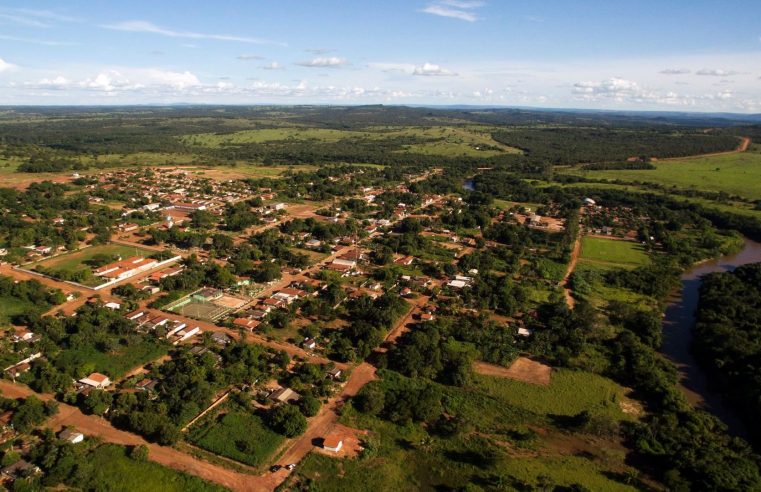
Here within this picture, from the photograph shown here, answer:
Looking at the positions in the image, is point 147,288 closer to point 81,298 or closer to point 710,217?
point 81,298

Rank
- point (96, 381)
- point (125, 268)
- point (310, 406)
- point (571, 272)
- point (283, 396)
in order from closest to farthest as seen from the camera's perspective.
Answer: point (310, 406) → point (283, 396) → point (96, 381) → point (125, 268) → point (571, 272)

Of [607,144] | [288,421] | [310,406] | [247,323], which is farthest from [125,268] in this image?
[607,144]

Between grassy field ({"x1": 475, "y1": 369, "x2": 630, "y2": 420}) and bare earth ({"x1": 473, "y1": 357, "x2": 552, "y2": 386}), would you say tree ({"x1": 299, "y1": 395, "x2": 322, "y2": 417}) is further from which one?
bare earth ({"x1": 473, "y1": 357, "x2": 552, "y2": 386})

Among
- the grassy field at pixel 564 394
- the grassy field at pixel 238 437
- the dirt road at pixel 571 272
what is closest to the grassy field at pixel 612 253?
the dirt road at pixel 571 272

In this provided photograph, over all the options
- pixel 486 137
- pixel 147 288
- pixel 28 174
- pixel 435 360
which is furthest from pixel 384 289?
pixel 486 137

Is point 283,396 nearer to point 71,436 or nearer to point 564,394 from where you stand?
point 71,436

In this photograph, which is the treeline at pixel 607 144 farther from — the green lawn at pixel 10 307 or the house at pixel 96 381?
the house at pixel 96 381

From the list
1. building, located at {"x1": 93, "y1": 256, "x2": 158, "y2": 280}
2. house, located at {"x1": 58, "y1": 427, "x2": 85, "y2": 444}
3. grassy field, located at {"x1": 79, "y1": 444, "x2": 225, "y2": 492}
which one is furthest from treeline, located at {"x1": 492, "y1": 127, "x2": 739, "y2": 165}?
house, located at {"x1": 58, "y1": 427, "x2": 85, "y2": 444}
